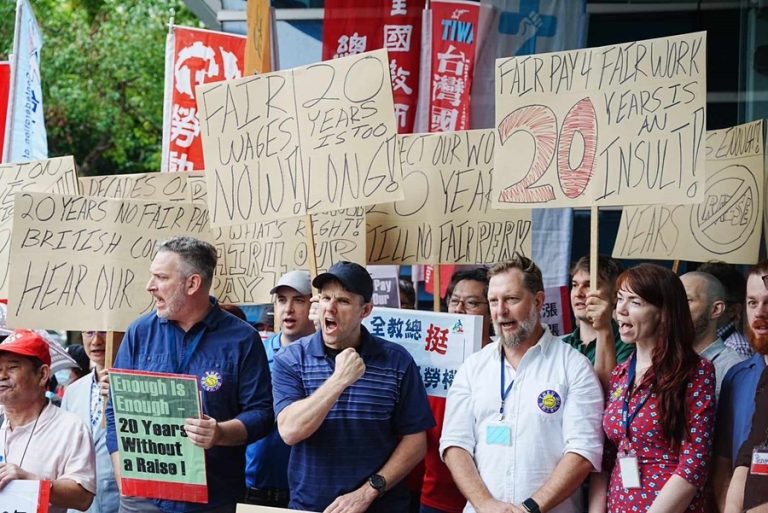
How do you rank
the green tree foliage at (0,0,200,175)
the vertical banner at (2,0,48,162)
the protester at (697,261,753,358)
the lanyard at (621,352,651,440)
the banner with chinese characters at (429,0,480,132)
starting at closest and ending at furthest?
the lanyard at (621,352,651,440)
the protester at (697,261,753,358)
the vertical banner at (2,0,48,162)
the banner with chinese characters at (429,0,480,132)
the green tree foliage at (0,0,200,175)

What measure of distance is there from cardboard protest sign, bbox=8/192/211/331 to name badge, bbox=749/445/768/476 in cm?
321

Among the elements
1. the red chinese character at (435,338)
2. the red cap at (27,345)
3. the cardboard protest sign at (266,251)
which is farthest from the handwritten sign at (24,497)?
the red chinese character at (435,338)

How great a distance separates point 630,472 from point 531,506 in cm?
42

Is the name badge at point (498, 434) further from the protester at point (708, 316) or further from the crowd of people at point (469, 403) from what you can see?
the protester at point (708, 316)

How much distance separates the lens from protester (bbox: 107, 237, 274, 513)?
5066mm

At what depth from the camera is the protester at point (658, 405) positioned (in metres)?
4.39

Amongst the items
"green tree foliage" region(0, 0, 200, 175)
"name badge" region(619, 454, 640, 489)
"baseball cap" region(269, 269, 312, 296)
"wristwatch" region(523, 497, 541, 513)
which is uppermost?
"green tree foliage" region(0, 0, 200, 175)

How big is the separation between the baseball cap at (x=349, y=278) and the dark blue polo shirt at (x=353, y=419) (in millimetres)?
224

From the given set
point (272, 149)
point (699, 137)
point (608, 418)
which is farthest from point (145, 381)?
point (699, 137)

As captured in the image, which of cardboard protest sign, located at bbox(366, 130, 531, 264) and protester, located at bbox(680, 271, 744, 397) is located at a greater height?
cardboard protest sign, located at bbox(366, 130, 531, 264)

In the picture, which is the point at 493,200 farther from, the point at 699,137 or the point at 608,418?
the point at 608,418

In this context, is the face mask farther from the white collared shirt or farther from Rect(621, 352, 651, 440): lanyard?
Rect(621, 352, 651, 440): lanyard

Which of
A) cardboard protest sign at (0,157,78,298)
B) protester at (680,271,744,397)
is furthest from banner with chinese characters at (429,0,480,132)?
protester at (680,271,744,397)

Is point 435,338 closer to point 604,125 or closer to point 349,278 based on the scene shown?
point 349,278
